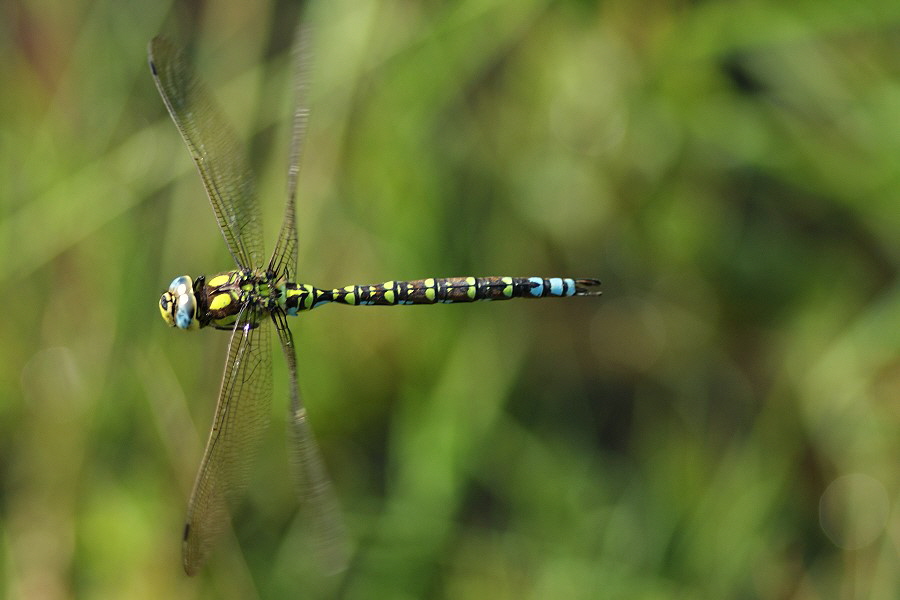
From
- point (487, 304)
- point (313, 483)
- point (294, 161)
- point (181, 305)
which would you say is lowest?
point (313, 483)

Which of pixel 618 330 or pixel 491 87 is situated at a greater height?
pixel 491 87

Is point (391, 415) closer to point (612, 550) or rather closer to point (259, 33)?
point (612, 550)

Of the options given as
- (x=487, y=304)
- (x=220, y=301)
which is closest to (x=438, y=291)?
(x=487, y=304)

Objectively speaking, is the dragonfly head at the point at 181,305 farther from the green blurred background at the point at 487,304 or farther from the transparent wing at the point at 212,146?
the green blurred background at the point at 487,304

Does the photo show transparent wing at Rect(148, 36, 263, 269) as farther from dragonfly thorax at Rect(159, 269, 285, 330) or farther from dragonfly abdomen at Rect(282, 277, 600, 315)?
dragonfly abdomen at Rect(282, 277, 600, 315)

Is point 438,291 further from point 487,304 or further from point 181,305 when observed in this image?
point 181,305

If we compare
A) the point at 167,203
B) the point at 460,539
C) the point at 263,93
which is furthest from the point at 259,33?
the point at 460,539
